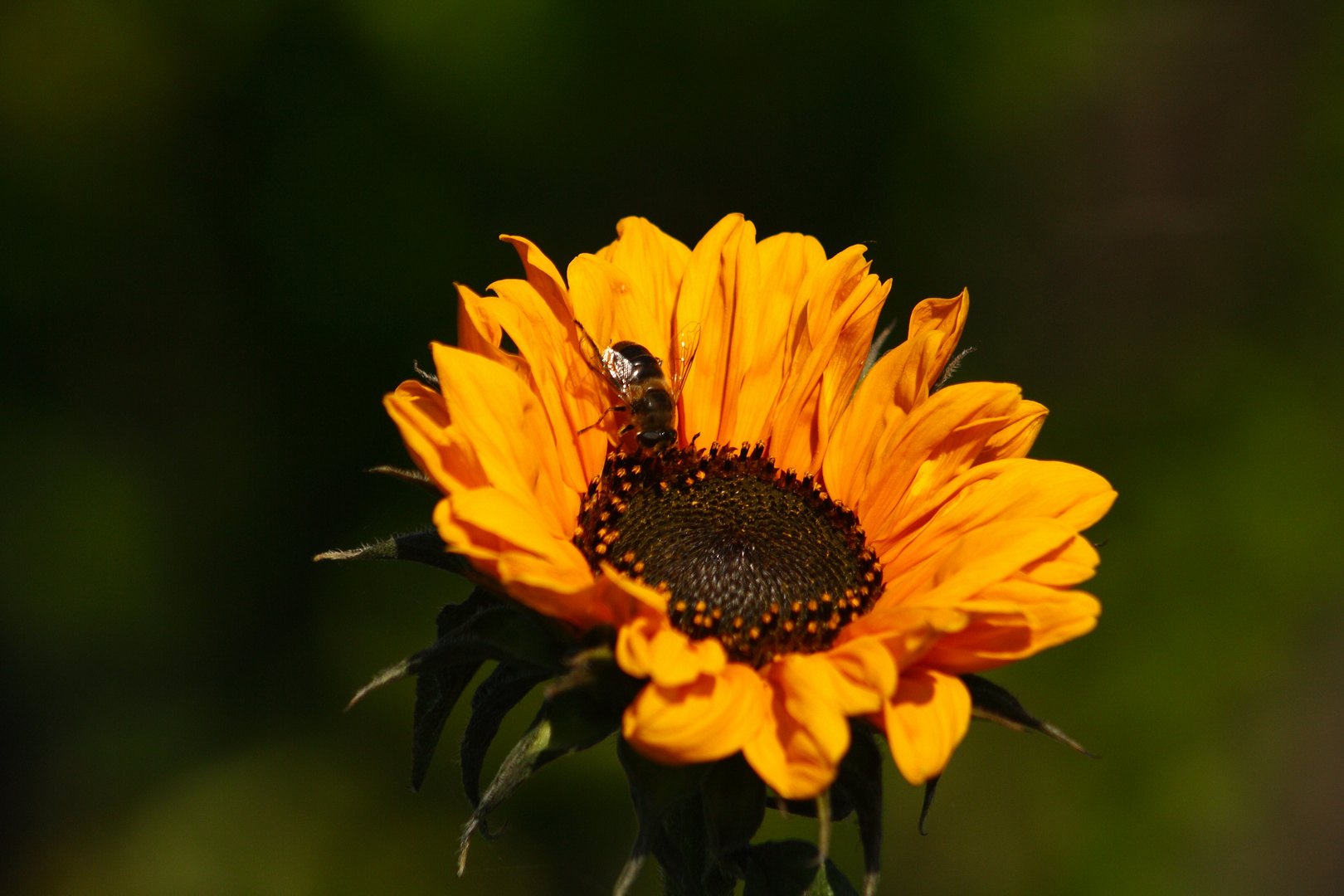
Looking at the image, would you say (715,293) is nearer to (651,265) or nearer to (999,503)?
(651,265)

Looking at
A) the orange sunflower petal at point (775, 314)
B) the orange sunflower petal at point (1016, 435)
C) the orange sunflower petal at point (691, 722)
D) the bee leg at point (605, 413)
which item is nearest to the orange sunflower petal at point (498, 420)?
the bee leg at point (605, 413)

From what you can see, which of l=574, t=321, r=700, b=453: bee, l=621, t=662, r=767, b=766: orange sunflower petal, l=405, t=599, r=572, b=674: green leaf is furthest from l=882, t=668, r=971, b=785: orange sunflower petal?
l=574, t=321, r=700, b=453: bee

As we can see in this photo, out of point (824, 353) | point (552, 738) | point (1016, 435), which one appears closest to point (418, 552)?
point (552, 738)

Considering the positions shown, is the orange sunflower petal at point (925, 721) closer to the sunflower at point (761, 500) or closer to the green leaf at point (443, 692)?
the sunflower at point (761, 500)

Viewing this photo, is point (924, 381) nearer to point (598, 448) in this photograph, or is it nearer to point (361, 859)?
point (598, 448)

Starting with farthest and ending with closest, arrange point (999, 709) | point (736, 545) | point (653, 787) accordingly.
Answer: point (736, 545)
point (999, 709)
point (653, 787)

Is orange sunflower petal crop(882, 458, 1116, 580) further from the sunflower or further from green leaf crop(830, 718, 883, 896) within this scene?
green leaf crop(830, 718, 883, 896)

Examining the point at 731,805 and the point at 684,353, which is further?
the point at 684,353
